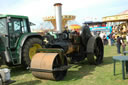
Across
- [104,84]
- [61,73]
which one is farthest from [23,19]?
[104,84]

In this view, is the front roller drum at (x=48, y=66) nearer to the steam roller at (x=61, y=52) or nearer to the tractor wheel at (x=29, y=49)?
the steam roller at (x=61, y=52)

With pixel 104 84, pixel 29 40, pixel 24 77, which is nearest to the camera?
pixel 104 84

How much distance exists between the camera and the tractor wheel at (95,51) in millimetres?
7073

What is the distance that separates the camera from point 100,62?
25.5 ft

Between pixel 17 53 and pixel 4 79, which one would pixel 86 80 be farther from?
pixel 17 53

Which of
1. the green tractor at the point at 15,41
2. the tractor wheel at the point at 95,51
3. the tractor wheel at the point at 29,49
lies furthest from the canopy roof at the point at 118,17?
the green tractor at the point at 15,41

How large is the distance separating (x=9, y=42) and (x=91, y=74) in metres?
3.18

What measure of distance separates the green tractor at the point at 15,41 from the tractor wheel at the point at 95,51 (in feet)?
7.41

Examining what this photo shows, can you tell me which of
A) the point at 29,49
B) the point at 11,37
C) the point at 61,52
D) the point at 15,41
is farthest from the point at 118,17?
the point at 61,52

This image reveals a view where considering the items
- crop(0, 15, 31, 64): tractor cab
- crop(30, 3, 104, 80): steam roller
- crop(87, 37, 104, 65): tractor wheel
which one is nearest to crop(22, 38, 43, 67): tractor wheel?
crop(0, 15, 31, 64): tractor cab

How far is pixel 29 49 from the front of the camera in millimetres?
6520

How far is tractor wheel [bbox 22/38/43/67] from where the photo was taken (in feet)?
20.5

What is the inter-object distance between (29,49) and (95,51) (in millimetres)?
3015

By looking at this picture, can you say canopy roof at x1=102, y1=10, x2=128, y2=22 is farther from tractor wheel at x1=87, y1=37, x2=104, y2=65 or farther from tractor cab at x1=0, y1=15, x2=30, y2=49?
tractor cab at x1=0, y1=15, x2=30, y2=49
